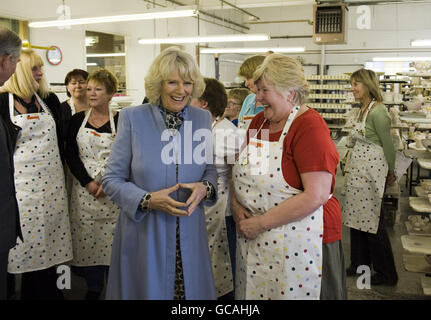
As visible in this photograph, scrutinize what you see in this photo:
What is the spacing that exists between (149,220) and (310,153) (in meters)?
0.74

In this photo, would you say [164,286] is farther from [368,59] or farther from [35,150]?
[368,59]

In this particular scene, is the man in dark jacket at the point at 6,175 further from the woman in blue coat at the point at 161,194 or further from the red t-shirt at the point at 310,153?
the red t-shirt at the point at 310,153

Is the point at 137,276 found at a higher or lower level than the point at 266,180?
lower

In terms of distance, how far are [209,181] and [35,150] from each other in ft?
4.55

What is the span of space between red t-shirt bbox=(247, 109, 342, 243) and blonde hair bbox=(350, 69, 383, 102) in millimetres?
2144

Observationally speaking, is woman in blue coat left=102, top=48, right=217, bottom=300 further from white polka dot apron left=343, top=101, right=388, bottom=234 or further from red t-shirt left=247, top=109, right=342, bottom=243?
white polka dot apron left=343, top=101, right=388, bottom=234

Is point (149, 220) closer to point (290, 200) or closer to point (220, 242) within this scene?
point (290, 200)

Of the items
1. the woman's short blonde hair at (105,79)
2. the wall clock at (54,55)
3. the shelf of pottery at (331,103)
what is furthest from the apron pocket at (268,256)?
the shelf of pottery at (331,103)

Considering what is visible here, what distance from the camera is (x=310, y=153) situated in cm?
175

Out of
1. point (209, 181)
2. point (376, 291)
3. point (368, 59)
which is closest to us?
point (209, 181)

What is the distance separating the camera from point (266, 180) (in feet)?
6.10

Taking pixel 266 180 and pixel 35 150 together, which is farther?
pixel 35 150

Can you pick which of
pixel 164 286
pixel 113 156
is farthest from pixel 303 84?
pixel 164 286

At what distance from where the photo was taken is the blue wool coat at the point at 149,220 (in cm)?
179
